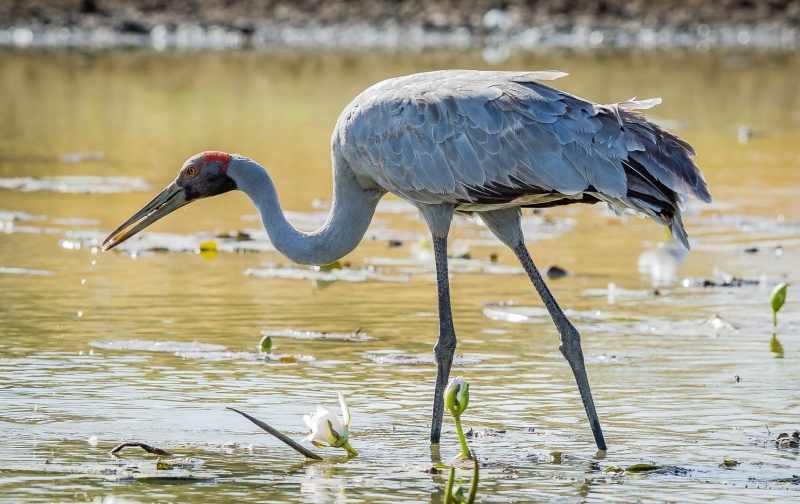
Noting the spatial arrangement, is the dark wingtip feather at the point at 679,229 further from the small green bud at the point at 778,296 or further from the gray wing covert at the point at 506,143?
the small green bud at the point at 778,296

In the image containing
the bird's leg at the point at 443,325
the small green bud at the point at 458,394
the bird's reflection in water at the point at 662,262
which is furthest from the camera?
the bird's reflection in water at the point at 662,262

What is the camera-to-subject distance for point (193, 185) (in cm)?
870

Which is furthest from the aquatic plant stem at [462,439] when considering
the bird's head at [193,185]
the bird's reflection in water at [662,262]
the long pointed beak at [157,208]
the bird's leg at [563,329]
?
the bird's reflection in water at [662,262]

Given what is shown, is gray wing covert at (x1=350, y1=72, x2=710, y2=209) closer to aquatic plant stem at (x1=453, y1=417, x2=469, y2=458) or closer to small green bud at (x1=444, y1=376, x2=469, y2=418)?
small green bud at (x1=444, y1=376, x2=469, y2=418)

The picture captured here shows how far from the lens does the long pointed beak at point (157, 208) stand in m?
8.75

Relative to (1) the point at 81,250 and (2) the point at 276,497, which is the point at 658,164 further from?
(1) the point at 81,250

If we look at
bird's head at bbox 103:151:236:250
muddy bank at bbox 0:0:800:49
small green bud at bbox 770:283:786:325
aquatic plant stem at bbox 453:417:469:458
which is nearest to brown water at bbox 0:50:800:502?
aquatic plant stem at bbox 453:417:469:458

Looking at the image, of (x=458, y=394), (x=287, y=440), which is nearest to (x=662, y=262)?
(x=458, y=394)

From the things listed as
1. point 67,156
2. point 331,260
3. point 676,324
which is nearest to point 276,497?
point 331,260

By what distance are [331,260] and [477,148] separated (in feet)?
3.65

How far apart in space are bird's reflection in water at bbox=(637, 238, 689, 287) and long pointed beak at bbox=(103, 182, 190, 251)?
4.74 m

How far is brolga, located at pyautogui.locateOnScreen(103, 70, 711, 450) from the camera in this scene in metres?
7.87

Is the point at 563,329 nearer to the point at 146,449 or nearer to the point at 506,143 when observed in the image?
the point at 506,143

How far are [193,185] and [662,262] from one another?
18.3 feet
